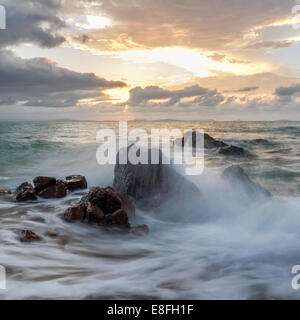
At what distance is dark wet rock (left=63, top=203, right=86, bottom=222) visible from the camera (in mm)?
6129

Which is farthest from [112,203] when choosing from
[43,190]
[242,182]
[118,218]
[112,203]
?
[242,182]

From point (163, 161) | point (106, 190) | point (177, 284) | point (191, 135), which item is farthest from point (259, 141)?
point (177, 284)

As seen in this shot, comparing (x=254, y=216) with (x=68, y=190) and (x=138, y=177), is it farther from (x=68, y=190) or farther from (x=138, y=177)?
(x=68, y=190)

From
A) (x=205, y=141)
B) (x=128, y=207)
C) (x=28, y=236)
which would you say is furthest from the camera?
(x=205, y=141)

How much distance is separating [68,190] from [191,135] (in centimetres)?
1504

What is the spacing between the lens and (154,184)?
24.4 ft

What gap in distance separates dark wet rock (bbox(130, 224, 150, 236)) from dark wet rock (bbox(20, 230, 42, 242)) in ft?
5.64

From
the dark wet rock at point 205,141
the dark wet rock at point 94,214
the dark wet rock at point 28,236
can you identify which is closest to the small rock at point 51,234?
the dark wet rock at point 28,236

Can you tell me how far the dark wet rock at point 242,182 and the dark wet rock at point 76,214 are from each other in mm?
4315

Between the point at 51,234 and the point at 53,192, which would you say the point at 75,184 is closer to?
the point at 53,192

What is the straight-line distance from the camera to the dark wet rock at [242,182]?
816 centimetres

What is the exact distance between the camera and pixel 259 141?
1005 inches

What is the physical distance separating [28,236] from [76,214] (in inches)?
45.2

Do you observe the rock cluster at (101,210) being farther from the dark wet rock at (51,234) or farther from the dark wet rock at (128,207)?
the dark wet rock at (51,234)
